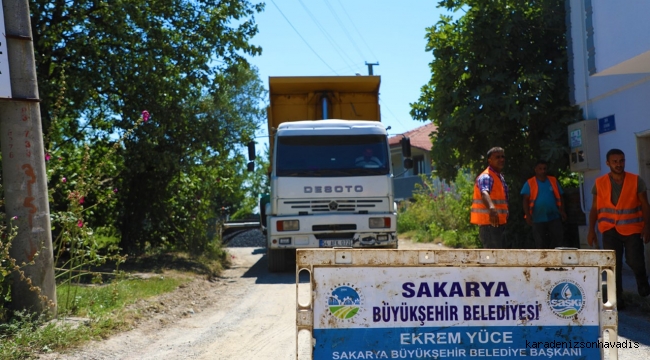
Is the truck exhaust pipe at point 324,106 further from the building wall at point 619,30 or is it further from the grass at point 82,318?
the building wall at point 619,30

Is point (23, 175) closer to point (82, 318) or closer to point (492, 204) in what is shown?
point (82, 318)

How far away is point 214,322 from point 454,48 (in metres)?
7.38

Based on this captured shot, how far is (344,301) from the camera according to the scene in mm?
4297

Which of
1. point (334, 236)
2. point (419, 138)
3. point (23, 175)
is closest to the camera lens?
point (23, 175)

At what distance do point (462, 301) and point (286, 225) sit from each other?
8.43 meters

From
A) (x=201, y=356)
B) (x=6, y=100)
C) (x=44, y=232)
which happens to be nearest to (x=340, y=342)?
(x=201, y=356)

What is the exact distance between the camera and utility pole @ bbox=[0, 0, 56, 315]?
6906 mm

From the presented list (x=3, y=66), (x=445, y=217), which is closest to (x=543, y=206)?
(x=3, y=66)

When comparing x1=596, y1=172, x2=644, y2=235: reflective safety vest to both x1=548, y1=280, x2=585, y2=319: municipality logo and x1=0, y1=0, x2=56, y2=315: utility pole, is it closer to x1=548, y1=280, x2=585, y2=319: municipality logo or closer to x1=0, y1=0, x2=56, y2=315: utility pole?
x1=548, y1=280, x2=585, y2=319: municipality logo

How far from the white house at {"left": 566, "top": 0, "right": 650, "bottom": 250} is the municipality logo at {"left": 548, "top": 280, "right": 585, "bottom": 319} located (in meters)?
5.09

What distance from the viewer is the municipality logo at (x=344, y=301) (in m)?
4.29

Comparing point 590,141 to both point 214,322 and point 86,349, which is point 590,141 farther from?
point 86,349

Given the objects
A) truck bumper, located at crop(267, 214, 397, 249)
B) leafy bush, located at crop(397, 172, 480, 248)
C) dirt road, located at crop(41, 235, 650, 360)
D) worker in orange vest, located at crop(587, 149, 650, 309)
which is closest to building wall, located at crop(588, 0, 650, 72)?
worker in orange vest, located at crop(587, 149, 650, 309)

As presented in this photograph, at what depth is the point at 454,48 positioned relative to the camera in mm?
13227
